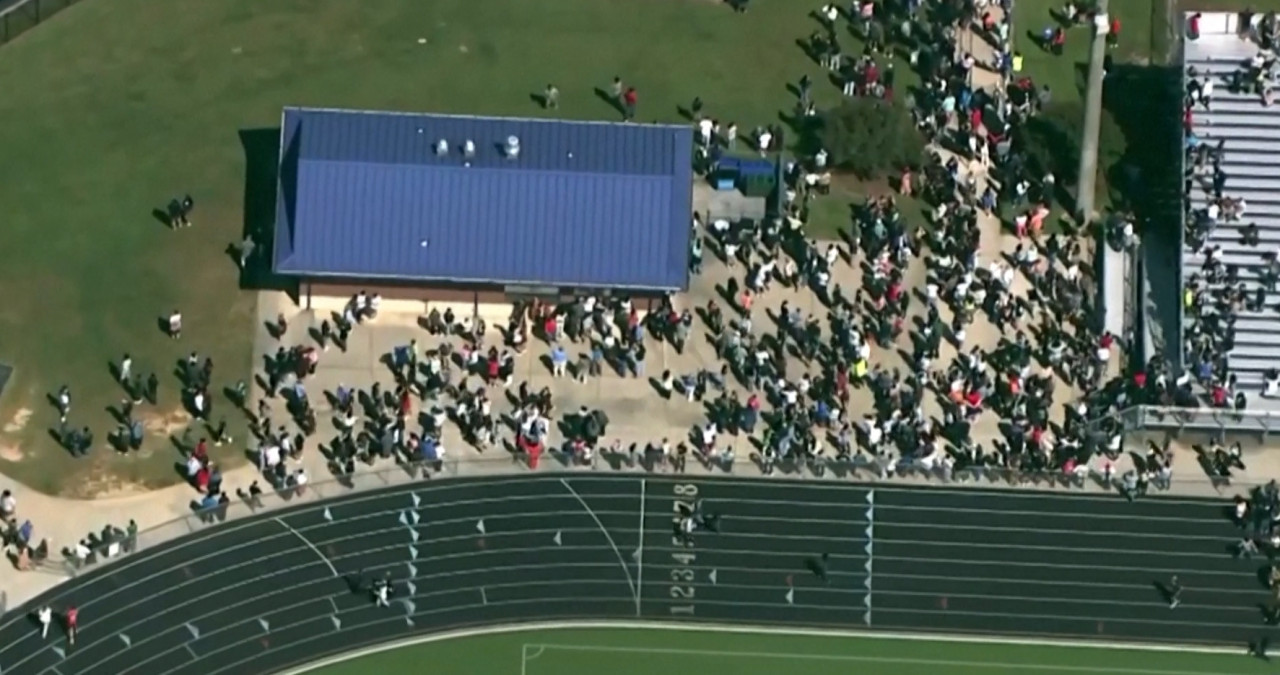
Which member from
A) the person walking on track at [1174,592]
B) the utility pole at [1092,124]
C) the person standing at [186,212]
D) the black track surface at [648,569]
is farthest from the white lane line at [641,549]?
the utility pole at [1092,124]

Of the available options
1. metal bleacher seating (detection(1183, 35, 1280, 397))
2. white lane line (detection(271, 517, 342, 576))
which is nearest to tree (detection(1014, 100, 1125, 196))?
metal bleacher seating (detection(1183, 35, 1280, 397))

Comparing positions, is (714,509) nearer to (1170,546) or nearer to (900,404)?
(900,404)

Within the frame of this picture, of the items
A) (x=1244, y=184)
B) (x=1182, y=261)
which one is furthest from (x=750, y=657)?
(x=1244, y=184)

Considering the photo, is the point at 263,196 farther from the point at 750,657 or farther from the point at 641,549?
the point at 750,657

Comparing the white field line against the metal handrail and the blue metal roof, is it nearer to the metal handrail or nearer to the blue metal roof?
the metal handrail

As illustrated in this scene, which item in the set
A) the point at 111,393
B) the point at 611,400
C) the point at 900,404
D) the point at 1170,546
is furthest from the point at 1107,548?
the point at 111,393

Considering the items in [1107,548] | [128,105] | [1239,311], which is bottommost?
[1107,548]

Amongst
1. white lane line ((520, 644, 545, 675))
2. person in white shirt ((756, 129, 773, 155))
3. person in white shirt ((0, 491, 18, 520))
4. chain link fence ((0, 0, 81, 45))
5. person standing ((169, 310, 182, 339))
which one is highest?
chain link fence ((0, 0, 81, 45))
